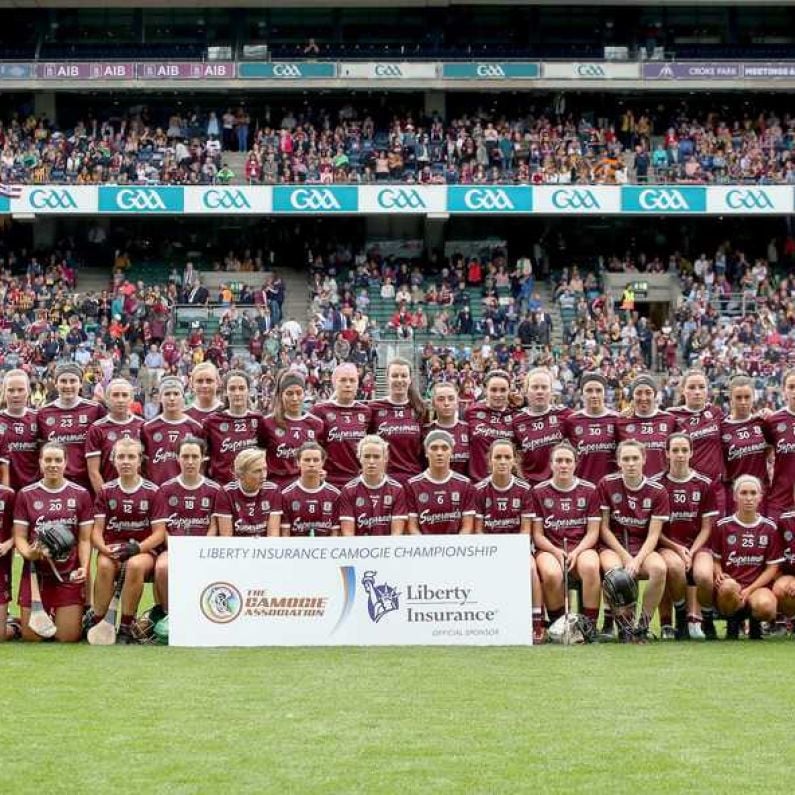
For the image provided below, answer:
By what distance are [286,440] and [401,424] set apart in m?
0.87

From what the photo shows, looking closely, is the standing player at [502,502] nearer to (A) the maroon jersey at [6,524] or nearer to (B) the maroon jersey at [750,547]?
(B) the maroon jersey at [750,547]

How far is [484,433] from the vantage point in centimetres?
1176

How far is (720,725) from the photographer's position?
23.9 ft

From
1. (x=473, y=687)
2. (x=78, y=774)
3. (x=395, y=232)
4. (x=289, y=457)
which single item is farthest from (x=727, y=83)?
(x=78, y=774)

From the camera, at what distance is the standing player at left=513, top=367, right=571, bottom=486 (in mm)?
11641

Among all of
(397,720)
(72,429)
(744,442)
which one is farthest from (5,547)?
(744,442)

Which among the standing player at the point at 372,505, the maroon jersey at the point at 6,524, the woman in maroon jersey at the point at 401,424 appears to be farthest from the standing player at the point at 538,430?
the maroon jersey at the point at 6,524

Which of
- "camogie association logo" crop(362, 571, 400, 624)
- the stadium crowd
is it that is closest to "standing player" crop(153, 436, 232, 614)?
"camogie association logo" crop(362, 571, 400, 624)

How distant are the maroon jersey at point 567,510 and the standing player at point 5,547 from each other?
12.3 feet

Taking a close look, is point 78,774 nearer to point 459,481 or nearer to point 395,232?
point 459,481

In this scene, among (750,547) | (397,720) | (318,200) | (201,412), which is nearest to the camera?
(397,720)

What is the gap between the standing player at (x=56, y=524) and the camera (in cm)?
1093

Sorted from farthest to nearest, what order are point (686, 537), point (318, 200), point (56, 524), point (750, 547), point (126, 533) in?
1. point (318, 200)
2. point (686, 537)
3. point (750, 547)
4. point (126, 533)
5. point (56, 524)

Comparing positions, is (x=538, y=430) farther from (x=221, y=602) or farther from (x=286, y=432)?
(x=221, y=602)
